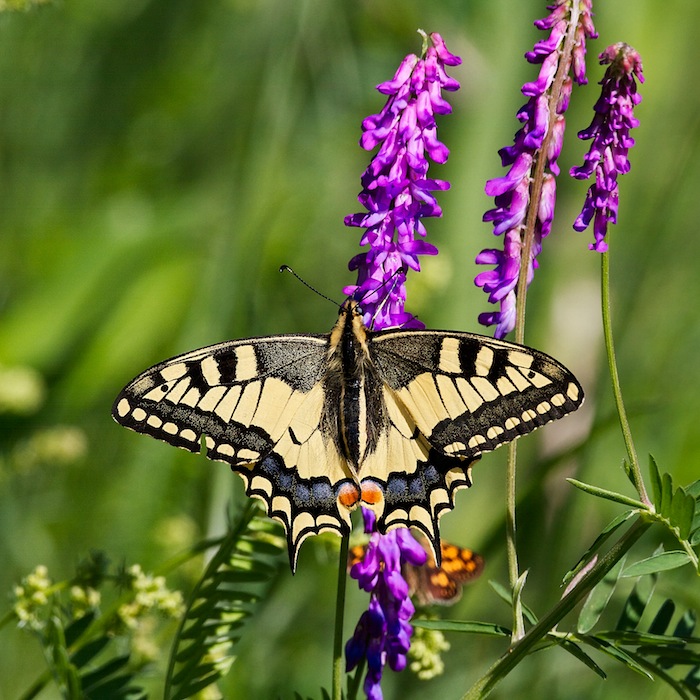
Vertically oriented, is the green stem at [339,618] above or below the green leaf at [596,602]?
below

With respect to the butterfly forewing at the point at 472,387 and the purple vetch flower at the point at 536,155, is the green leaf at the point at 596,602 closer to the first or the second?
the butterfly forewing at the point at 472,387

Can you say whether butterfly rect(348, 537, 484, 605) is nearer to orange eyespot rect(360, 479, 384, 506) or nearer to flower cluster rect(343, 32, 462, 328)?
orange eyespot rect(360, 479, 384, 506)

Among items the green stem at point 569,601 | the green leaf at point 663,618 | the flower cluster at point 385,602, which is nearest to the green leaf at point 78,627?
the flower cluster at point 385,602

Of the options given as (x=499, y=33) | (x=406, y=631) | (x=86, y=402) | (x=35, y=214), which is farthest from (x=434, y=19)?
(x=406, y=631)

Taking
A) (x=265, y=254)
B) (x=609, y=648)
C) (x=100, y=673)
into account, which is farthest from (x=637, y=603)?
(x=265, y=254)

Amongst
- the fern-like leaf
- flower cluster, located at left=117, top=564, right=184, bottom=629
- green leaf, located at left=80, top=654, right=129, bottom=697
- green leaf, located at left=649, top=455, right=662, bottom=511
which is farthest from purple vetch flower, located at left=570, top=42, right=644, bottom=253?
green leaf, located at left=80, top=654, right=129, bottom=697

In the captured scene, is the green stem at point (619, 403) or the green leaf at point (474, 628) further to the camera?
the green leaf at point (474, 628)
